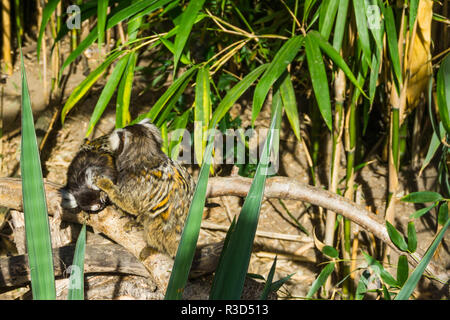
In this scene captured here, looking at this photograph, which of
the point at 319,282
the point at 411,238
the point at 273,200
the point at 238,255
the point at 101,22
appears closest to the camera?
the point at 238,255

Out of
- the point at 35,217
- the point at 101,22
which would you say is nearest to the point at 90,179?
the point at 101,22

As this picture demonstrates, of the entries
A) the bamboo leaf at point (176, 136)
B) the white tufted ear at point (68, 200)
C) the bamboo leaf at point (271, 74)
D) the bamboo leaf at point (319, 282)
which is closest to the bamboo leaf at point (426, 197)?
the bamboo leaf at point (319, 282)

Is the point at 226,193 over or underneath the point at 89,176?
underneath

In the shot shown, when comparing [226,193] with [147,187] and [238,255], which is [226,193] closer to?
[147,187]

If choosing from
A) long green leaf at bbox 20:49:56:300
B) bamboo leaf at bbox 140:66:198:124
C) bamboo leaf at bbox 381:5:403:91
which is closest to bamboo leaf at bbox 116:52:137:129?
bamboo leaf at bbox 140:66:198:124

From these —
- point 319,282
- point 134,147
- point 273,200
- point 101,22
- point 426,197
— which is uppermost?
point 101,22

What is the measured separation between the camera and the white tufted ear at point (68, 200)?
1.73 meters

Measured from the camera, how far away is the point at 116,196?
1.73 meters

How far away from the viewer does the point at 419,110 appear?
256 centimetres

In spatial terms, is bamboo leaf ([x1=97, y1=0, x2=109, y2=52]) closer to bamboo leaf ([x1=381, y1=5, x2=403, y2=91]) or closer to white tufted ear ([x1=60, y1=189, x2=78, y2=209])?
white tufted ear ([x1=60, y1=189, x2=78, y2=209])

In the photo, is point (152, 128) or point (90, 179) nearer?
point (90, 179)

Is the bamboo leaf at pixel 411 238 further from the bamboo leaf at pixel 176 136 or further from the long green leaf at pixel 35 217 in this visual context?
A: the long green leaf at pixel 35 217

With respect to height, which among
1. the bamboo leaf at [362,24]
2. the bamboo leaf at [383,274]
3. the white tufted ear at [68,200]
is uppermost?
the bamboo leaf at [362,24]

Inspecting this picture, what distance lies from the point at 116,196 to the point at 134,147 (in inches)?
7.6
